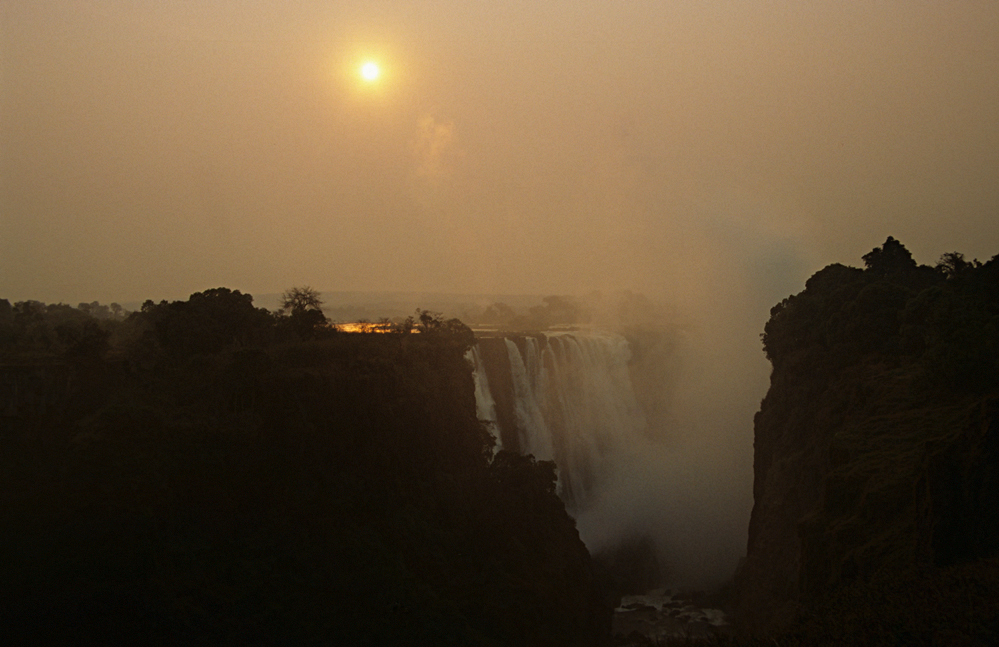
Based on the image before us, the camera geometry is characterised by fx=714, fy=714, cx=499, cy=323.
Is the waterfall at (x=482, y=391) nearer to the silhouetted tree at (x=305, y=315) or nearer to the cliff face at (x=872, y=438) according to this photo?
the silhouetted tree at (x=305, y=315)

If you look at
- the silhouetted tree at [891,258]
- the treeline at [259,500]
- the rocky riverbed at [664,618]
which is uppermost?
the silhouetted tree at [891,258]

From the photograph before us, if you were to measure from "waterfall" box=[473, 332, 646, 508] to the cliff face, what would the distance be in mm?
15611

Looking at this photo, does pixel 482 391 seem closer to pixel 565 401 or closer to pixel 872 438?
pixel 565 401

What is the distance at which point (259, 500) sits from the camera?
24422 millimetres

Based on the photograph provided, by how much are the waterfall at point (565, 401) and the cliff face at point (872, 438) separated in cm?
1561

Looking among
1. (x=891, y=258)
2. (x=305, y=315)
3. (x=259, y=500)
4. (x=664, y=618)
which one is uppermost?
(x=891, y=258)

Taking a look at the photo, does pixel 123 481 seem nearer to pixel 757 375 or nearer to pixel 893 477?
pixel 893 477

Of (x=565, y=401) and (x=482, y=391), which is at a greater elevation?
(x=482, y=391)

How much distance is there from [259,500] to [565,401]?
33011 mm

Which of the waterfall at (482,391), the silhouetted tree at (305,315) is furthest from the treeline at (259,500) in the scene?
the waterfall at (482,391)

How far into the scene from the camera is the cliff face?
16312mm

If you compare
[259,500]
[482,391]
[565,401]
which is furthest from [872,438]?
[565,401]

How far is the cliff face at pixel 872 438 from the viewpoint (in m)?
16.3

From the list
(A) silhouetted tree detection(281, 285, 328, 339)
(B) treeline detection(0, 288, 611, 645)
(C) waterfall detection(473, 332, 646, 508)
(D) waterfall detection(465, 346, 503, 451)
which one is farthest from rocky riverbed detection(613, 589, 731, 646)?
(A) silhouetted tree detection(281, 285, 328, 339)
